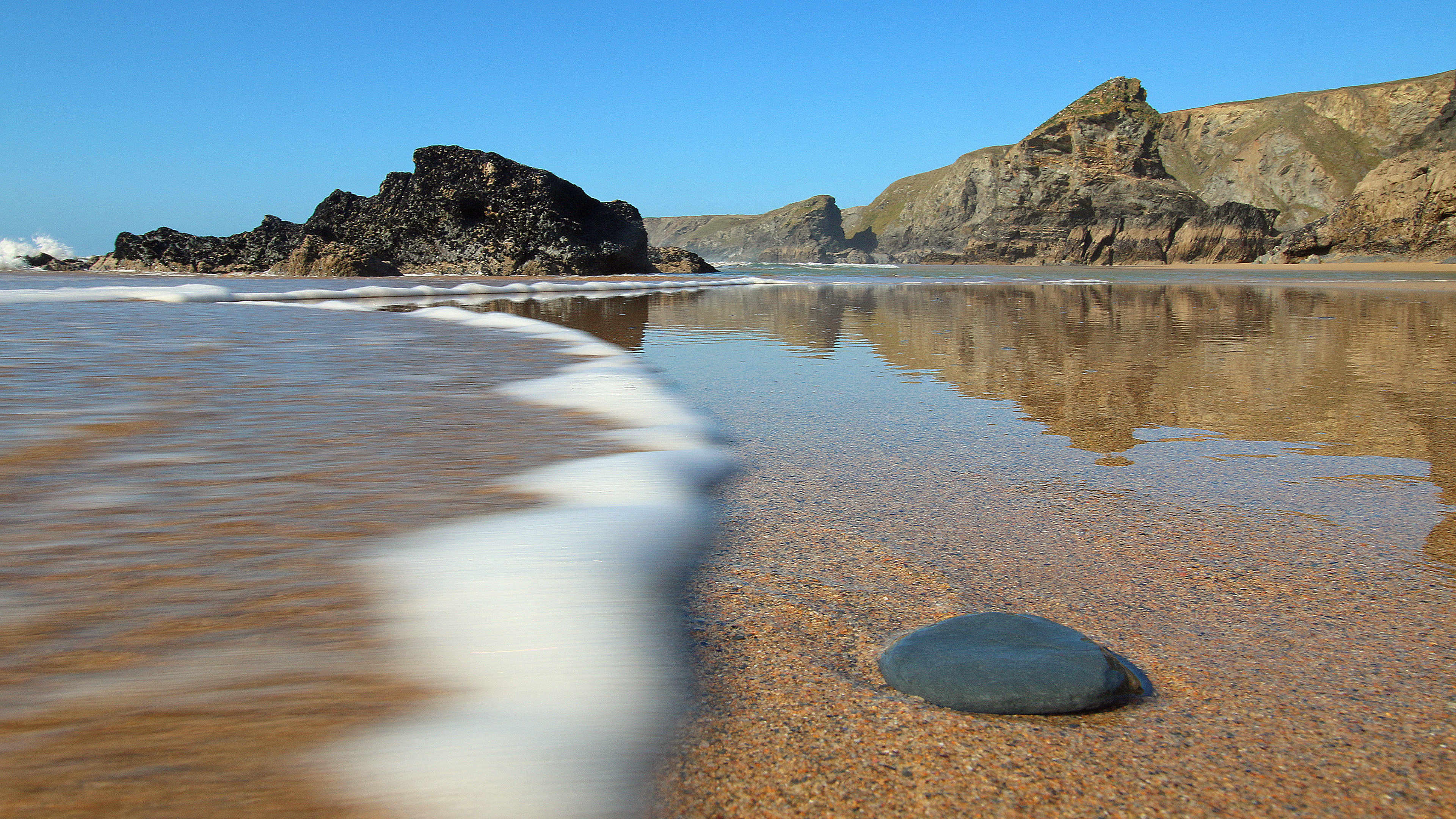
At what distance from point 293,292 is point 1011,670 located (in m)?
16.0

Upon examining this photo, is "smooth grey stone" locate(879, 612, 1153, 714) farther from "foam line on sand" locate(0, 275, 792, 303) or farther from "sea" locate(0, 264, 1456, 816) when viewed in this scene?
"foam line on sand" locate(0, 275, 792, 303)

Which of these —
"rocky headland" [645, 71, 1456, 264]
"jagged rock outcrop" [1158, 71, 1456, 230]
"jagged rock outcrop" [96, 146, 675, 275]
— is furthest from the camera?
"jagged rock outcrop" [1158, 71, 1456, 230]

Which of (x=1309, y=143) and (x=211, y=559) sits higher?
(x=1309, y=143)

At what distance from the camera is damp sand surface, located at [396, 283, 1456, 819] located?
3.20 feet

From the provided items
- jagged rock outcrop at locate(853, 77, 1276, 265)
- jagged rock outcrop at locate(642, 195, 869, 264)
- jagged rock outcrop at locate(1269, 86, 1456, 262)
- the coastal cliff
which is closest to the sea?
jagged rock outcrop at locate(1269, 86, 1456, 262)

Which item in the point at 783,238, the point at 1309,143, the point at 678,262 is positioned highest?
the point at 1309,143

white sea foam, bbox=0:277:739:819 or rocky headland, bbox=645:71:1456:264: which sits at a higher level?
rocky headland, bbox=645:71:1456:264

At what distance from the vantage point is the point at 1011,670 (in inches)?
46.6

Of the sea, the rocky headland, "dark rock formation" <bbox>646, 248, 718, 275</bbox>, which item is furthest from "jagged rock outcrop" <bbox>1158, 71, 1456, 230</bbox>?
the sea

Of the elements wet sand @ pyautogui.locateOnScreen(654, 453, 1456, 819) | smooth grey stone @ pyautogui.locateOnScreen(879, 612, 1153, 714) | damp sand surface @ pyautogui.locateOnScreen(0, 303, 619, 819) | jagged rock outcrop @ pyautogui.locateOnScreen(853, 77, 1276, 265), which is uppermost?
jagged rock outcrop @ pyautogui.locateOnScreen(853, 77, 1276, 265)

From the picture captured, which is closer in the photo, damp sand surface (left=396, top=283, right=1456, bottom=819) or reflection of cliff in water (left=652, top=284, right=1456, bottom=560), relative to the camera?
damp sand surface (left=396, top=283, right=1456, bottom=819)

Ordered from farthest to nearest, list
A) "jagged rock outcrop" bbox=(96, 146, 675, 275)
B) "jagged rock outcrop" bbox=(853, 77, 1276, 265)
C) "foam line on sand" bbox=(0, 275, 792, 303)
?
"jagged rock outcrop" bbox=(853, 77, 1276, 265) → "jagged rock outcrop" bbox=(96, 146, 675, 275) → "foam line on sand" bbox=(0, 275, 792, 303)

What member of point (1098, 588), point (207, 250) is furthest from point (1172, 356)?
point (207, 250)

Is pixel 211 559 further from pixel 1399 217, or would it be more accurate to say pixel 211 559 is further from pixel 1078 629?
pixel 1399 217
